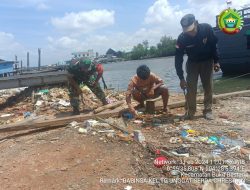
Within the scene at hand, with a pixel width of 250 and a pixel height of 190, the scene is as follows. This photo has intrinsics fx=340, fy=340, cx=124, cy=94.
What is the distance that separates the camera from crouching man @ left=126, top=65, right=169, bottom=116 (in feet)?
24.0

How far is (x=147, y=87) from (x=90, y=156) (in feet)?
10.3

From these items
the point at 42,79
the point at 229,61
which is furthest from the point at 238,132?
the point at 229,61

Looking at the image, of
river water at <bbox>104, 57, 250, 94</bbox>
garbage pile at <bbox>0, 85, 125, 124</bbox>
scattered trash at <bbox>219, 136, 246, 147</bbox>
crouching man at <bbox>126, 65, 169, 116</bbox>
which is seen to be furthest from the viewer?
river water at <bbox>104, 57, 250, 94</bbox>

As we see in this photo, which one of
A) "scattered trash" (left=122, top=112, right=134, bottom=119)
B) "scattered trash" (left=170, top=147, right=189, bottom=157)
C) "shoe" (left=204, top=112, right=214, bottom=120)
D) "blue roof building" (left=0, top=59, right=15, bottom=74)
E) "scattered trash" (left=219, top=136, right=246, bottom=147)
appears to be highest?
"blue roof building" (left=0, top=59, right=15, bottom=74)

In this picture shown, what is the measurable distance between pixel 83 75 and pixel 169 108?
2.30 m

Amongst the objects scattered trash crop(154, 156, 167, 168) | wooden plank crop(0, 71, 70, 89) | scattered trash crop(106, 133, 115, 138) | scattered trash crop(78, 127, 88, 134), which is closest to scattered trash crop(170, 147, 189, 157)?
scattered trash crop(154, 156, 167, 168)

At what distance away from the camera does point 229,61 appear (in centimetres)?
2102

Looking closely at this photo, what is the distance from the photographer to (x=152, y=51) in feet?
313

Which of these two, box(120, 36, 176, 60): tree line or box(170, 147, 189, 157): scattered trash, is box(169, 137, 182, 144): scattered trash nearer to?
box(170, 147, 189, 157): scattered trash

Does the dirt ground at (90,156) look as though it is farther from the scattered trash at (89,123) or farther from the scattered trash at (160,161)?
the scattered trash at (89,123)

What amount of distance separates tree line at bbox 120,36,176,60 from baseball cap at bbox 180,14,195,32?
7747 cm

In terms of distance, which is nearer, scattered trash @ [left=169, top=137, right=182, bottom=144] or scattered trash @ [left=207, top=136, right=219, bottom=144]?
scattered trash @ [left=207, top=136, right=219, bottom=144]

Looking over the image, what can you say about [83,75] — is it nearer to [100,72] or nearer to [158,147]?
[100,72]

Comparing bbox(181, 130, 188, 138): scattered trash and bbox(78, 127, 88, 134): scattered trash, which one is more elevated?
bbox(181, 130, 188, 138): scattered trash
